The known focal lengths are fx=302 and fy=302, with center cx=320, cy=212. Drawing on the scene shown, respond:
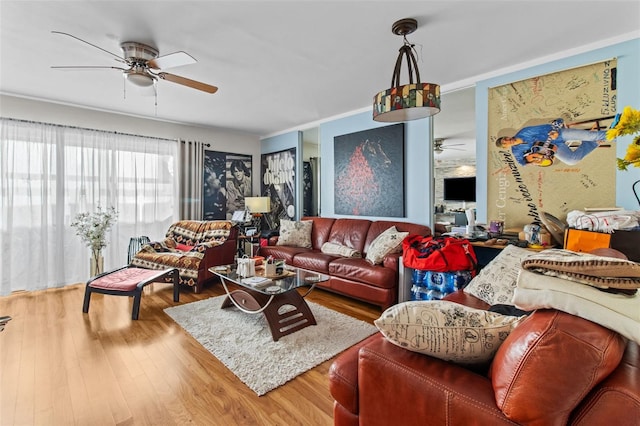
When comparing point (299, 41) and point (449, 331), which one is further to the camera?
point (299, 41)

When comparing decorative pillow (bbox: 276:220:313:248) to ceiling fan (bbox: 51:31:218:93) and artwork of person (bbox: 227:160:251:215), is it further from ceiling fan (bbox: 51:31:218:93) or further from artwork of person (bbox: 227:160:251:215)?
ceiling fan (bbox: 51:31:218:93)

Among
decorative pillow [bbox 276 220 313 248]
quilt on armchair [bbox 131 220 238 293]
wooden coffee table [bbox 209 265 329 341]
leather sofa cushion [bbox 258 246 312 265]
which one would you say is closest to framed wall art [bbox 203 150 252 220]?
quilt on armchair [bbox 131 220 238 293]

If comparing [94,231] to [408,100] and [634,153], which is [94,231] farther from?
[634,153]

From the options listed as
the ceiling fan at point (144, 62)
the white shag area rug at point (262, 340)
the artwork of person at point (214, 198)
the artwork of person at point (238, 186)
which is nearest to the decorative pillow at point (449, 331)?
the white shag area rug at point (262, 340)

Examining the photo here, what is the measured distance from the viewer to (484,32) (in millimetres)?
2355

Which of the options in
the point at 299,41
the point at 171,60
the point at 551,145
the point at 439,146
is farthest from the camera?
the point at 439,146

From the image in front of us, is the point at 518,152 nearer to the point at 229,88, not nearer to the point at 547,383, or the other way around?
the point at 547,383

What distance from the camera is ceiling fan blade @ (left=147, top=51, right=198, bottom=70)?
229 centimetres

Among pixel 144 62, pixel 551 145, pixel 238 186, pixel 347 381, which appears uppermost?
pixel 144 62

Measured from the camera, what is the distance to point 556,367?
0.74 m

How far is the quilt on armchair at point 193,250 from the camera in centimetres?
381

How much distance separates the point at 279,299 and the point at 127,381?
1.19 m

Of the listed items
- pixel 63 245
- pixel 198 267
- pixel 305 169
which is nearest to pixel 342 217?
pixel 305 169

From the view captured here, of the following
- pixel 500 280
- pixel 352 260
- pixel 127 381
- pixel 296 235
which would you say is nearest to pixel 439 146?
pixel 352 260
